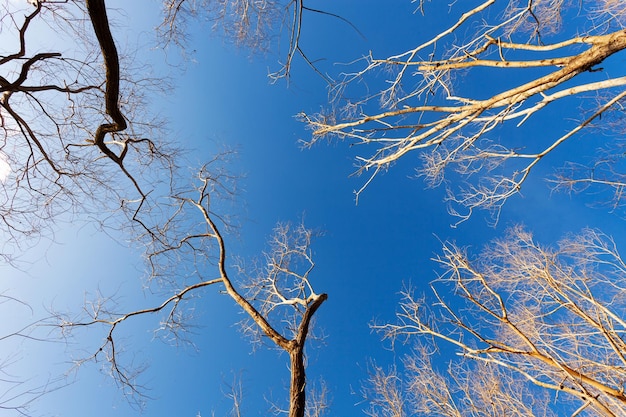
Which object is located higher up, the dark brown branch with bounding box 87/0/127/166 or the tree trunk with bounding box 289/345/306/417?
the dark brown branch with bounding box 87/0/127/166

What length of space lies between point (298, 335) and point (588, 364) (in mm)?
5385

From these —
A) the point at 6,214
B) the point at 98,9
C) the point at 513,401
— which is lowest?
the point at 513,401

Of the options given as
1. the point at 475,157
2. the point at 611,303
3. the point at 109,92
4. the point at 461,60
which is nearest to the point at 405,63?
the point at 461,60

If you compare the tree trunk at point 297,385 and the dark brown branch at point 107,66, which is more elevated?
the dark brown branch at point 107,66

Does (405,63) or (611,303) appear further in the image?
(611,303)

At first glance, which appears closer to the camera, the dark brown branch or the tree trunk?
the dark brown branch

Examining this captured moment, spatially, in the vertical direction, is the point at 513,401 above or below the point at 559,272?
below

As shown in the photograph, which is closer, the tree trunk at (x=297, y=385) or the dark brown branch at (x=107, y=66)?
the dark brown branch at (x=107, y=66)

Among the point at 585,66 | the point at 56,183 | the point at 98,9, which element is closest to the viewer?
the point at 585,66

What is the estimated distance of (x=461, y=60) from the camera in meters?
3.96

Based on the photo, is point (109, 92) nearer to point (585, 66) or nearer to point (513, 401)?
point (585, 66)

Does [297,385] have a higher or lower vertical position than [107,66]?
lower

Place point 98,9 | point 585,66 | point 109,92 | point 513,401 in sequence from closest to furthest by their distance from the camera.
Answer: point 585,66
point 98,9
point 109,92
point 513,401

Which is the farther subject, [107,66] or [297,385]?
[297,385]
